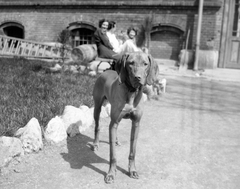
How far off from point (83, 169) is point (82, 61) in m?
7.95

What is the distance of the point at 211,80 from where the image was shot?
31.9ft

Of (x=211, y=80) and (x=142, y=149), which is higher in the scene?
(x=211, y=80)

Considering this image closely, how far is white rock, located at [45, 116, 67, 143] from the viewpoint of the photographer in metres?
3.63

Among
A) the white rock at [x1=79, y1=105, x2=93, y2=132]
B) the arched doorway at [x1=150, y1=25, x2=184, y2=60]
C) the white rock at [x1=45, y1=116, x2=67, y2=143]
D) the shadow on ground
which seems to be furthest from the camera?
the arched doorway at [x1=150, y1=25, x2=184, y2=60]

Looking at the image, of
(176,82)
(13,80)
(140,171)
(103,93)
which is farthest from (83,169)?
(176,82)

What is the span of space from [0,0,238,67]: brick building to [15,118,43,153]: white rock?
996 cm

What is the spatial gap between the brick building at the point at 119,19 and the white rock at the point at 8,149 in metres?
10.3

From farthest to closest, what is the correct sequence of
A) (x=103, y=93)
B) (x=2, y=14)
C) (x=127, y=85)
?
1. (x=2, y=14)
2. (x=103, y=93)
3. (x=127, y=85)

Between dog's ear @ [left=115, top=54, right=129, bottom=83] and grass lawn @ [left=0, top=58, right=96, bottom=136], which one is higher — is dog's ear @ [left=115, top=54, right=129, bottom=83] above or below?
above

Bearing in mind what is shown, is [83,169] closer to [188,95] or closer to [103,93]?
[103,93]

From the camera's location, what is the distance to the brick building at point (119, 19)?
39.0ft

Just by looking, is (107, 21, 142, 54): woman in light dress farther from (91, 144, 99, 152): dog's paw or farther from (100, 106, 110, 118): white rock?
(91, 144, 99, 152): dog's paw

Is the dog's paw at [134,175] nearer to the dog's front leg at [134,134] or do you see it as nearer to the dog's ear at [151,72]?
the dog's front leg at [134,134]

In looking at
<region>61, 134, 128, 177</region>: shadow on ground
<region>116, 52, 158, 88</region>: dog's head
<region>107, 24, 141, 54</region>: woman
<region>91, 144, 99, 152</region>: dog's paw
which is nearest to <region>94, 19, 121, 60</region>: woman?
<region>107, 24, 141, 54</region>: woman
